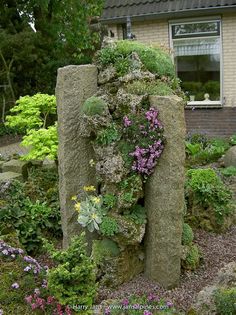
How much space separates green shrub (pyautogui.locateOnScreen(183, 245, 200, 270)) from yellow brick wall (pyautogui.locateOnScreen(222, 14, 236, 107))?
310 inches

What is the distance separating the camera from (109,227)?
16.4 feet

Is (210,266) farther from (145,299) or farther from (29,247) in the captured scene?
(29,247)

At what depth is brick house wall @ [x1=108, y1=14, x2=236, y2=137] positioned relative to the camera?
→ 1250 cm

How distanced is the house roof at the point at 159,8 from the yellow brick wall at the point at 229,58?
0.47m

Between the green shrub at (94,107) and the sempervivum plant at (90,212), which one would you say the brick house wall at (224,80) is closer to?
the green shrub at (94,107)

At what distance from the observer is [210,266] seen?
18.8 feet

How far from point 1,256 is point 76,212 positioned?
0.99 m

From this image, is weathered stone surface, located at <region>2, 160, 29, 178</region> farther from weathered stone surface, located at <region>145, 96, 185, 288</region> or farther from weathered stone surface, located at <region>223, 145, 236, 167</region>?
weathered stone surface, located at <region>223, 145, 236, 167</region>

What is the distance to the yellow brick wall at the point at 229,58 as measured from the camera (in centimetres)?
1237

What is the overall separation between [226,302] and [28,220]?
3.24 m

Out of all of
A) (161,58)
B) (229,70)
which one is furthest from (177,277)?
(229,70)

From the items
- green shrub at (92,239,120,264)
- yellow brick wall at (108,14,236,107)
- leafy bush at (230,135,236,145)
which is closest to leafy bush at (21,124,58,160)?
green shrub at (92,239,120,264)

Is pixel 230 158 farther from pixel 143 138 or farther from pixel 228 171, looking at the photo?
pixel 143 138

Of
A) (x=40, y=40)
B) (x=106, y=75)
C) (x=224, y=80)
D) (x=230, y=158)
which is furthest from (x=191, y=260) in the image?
(x=40, y=40)
